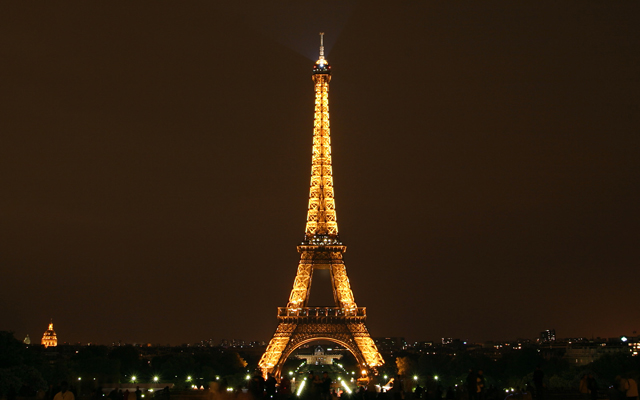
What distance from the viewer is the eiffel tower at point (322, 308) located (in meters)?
84.8

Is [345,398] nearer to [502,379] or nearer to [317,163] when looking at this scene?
[317,163]

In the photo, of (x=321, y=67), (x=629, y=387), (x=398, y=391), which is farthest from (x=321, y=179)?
(x=629, y=387)

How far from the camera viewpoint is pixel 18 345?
5297cm

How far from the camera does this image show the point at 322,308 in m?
85.9

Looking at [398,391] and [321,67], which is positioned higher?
[321,67]

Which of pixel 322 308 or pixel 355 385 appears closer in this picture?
pixel 355 385

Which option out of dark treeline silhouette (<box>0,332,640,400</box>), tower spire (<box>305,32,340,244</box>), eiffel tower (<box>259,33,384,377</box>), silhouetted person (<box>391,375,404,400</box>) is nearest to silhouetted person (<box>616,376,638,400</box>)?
dark treeline silhouette (<box>0,332,640,400</box>)

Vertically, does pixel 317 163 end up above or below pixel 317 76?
below

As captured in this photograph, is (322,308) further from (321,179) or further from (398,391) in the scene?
(398,391)

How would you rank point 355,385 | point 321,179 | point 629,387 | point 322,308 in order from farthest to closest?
1. point 321,179
2. point 322,308
3. point 355,385
4. point 629,387

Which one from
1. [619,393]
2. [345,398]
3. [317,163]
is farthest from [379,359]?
[619,393]

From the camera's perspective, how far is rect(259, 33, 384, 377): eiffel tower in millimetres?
84812

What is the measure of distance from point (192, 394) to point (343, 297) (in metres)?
54.6

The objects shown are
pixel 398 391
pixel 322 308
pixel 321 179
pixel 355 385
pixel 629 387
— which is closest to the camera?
pixel 629 387
